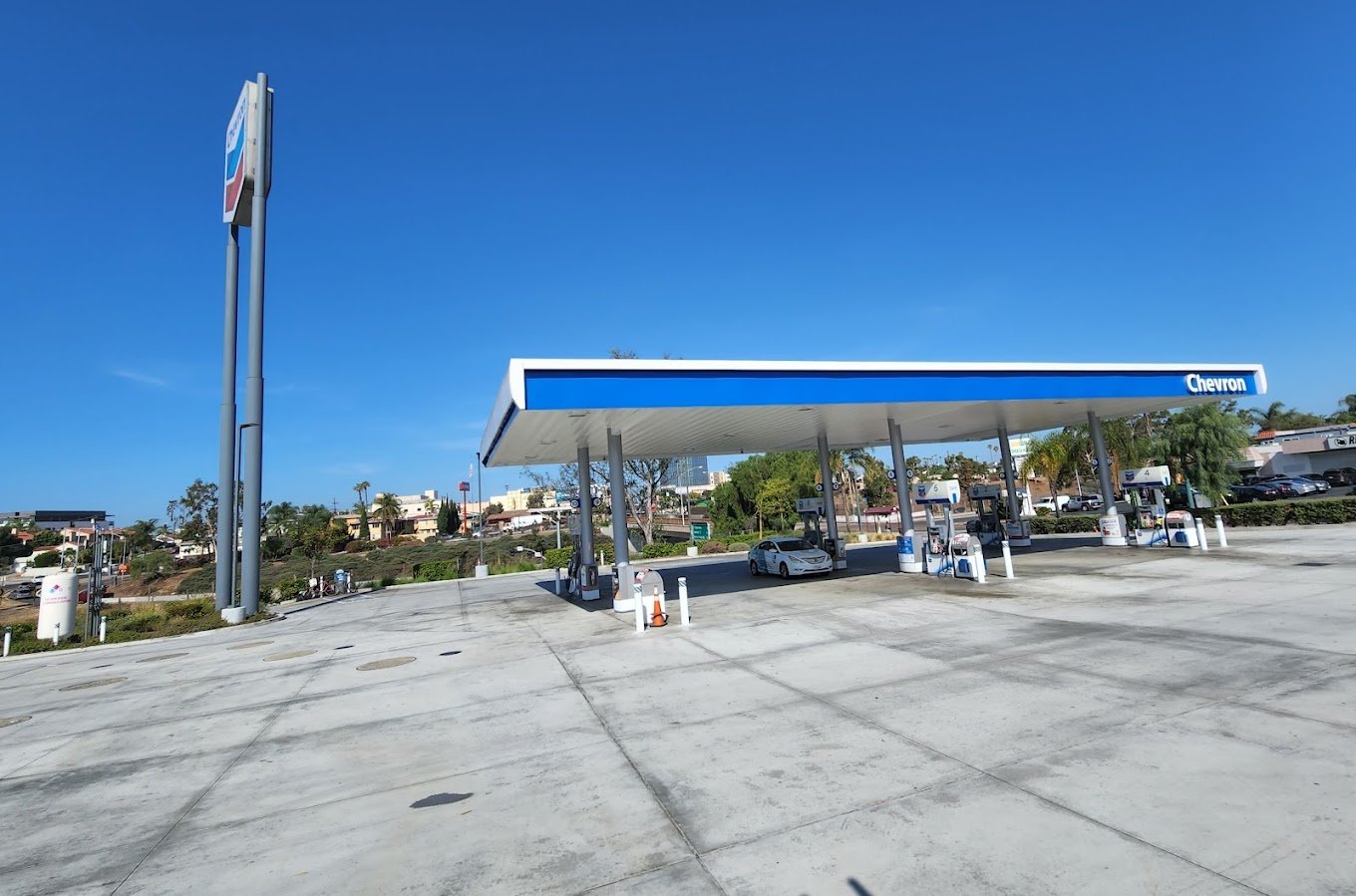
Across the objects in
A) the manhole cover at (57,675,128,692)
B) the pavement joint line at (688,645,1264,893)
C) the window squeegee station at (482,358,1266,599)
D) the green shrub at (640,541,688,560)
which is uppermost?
the window squeegee station at (482,358,1266,599)

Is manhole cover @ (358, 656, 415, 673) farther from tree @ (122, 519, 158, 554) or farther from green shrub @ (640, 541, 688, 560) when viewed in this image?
tree @ (122, 519, 158, 554)

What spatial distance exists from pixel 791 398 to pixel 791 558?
7.67 meters

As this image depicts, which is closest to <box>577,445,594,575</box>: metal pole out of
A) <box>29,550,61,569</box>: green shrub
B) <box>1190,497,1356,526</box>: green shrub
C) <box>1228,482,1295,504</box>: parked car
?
<box>1190,497,1356,526</box>: green shrub

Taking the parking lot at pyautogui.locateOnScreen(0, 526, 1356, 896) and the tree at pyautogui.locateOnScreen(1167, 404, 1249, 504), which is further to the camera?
the tree at pyautogui.locateOnScreen(1167, 404, 1249, 504)

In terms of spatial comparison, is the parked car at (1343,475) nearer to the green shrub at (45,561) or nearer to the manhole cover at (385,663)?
the manhole cover at (385,663)

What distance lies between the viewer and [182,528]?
7794cm

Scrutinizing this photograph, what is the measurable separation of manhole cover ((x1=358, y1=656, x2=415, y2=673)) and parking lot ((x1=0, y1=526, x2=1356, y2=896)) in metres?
0.17

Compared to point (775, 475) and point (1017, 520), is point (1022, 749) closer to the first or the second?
point (1017, 520)

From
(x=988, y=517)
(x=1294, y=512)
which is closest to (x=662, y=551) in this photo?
(x=988, y=517)

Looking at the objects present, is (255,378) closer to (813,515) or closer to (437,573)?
(437,573)

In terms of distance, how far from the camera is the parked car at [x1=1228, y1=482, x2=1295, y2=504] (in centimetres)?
4222

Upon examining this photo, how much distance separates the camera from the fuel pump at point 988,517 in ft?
83.7

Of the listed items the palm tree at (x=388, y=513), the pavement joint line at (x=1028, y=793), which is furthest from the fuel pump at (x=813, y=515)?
the palm tree at (x=388, y=513)

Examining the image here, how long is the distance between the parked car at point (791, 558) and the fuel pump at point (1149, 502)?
35.0ft
